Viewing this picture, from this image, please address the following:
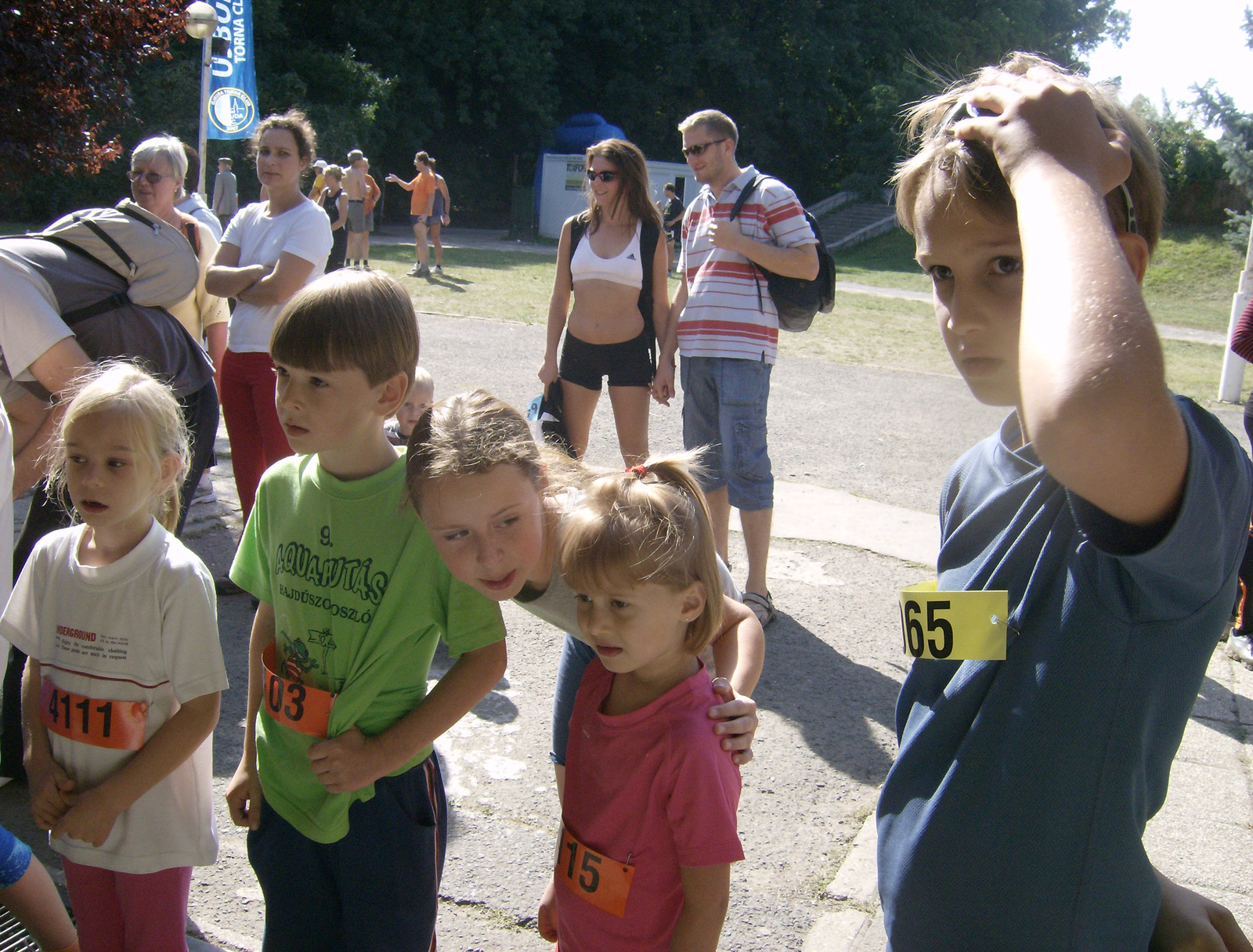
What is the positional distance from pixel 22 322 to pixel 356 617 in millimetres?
1693

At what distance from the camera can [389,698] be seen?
6.14ft

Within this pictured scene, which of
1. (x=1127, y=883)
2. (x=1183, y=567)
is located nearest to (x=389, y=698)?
(x=1127, y=883)

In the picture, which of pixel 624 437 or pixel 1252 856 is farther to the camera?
pixel 624 437

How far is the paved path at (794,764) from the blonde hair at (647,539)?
4.11 ft

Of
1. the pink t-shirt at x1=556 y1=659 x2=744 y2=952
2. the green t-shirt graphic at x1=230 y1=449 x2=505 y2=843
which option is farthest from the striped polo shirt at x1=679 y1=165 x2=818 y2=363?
the pink t-shirt at x1=556 y1=659 x2=744 y2=952

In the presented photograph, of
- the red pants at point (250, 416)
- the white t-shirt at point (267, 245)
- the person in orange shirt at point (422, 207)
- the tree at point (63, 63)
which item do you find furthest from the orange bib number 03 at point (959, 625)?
the person in orange shirt at point (422, 207)

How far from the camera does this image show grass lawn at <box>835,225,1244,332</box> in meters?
20.6

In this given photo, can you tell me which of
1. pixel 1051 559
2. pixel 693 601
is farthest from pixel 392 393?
pixel 1051 559

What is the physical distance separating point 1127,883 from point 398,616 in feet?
4.10

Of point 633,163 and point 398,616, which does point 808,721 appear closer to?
point 398,616

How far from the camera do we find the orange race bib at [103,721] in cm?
203

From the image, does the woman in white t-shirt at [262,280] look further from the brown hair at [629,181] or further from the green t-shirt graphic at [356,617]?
the green t-shirt graphic at [356,617]

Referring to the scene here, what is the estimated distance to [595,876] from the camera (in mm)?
1705

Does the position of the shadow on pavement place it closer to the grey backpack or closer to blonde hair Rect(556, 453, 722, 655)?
blonde hair Rect(556, 453, 722, 655)
